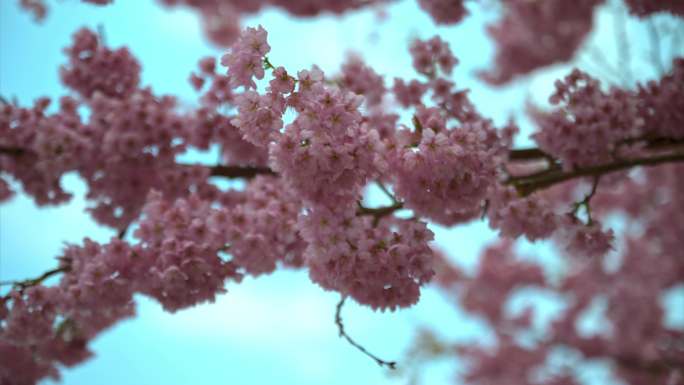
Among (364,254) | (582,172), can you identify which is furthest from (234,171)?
(582,172)

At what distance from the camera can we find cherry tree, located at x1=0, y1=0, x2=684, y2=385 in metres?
1.97

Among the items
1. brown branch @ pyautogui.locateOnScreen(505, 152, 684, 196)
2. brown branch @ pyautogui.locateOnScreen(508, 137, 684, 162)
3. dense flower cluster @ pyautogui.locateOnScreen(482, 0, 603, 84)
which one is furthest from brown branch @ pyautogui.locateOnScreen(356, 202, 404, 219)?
dense flower cluster @ pyautogui.locateOnScreen(482, 0, 603, 84)

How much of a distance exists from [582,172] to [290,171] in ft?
5.59

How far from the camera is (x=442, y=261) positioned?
10.3m

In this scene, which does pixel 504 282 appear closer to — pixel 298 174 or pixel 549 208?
pixel 549 208

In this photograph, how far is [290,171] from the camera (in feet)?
6.35

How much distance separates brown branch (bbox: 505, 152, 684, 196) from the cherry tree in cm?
1

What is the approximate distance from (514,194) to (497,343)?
293 inches

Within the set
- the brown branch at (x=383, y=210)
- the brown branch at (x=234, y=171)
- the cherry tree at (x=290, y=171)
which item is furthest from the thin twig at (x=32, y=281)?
the brown branch at (x=383, y=210)

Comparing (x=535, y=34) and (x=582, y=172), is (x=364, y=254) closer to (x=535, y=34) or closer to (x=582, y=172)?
(x=582, y=172)

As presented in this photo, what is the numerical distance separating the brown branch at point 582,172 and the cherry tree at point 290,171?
0.01m

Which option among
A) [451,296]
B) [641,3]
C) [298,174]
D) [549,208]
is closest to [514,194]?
[549,208]

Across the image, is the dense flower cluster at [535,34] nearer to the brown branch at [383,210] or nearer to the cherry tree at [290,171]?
the cherry tree at [290,171]

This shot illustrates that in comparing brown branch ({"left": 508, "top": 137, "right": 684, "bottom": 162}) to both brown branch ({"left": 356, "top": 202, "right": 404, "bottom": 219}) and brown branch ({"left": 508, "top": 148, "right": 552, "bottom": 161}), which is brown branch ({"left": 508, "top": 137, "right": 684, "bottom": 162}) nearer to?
brown branch ({"left": 508, "top": 148, "right": 552, "bottom": 161})
